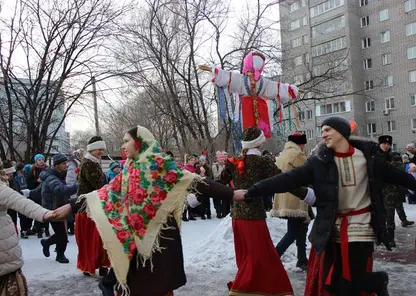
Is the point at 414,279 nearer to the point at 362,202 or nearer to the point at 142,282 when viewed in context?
the point at 362,202

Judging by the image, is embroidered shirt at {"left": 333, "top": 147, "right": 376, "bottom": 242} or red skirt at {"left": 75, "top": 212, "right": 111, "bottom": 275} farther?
red skirt at {"left": 75, "top": 212, "right": 111, "bottom": 275}

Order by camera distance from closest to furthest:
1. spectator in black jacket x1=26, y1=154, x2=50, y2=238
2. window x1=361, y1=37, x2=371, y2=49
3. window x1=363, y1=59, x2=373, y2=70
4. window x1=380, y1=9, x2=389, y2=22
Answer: spectator in black jacket x1=26, y1=154, x2=50, y2=238
window x1=380, y1=9, x2=389, y2=22
window x1=363, y1=59, x2=373, y2=70
window x1=361, y1=37, x2=371, y2=49

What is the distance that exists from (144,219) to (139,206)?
0.11 metres

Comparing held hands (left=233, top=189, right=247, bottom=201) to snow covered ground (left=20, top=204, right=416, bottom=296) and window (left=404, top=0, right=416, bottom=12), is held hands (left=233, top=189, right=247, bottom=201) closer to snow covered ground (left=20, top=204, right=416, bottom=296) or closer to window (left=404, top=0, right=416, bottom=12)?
snow covered ground (left=20, top=204, right=416, bottom=296)

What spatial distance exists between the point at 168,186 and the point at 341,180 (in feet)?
4.73

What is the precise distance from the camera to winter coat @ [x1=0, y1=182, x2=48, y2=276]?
3.43 m

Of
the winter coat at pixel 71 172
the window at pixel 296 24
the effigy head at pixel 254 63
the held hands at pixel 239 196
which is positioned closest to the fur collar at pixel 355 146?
the held hands at pixel 239 196

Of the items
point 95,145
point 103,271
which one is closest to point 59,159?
point 95,145

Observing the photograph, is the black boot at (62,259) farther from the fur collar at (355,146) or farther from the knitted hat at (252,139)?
the fur collar at (355,146)

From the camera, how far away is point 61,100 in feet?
49.5

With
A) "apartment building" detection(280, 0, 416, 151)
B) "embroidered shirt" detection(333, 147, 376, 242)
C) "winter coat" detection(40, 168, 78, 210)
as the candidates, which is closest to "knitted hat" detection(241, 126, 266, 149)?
"embroidered shirt" detection(333, 147, 376, 242)

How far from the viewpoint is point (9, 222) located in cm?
354

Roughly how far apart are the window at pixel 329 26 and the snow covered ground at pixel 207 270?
36.1 metres

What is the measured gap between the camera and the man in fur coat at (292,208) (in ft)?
18.9
